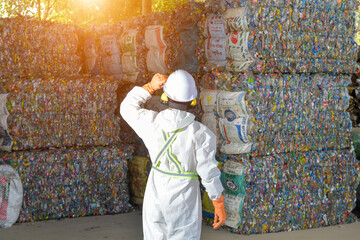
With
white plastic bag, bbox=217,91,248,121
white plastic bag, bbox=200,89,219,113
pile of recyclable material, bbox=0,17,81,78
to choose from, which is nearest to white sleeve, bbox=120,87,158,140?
white plastic bag, bbox=217,91,248,121

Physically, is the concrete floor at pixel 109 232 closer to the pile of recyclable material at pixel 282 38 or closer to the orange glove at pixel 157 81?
the pile of recyclable material at pixel 282 38

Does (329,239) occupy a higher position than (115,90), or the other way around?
(115,90)

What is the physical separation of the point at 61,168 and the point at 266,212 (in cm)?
300

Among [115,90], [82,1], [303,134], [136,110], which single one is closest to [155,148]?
[136,110]

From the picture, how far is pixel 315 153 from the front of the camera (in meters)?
6.77

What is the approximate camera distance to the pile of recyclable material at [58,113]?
7.20 m

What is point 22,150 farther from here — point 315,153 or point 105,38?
point 315,153

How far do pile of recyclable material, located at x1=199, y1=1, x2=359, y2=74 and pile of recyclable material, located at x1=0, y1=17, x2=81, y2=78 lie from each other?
7.41 ft

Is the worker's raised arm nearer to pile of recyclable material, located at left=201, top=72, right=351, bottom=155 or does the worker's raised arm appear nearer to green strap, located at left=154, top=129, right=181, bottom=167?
green strap, located at left=154, top=129, right=181, bottom=167

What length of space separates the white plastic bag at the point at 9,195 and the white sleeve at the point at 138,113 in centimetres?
304

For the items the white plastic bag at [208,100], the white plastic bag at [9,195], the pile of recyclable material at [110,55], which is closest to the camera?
the white plastic bag at [208,100]

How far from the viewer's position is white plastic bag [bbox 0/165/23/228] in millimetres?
6980

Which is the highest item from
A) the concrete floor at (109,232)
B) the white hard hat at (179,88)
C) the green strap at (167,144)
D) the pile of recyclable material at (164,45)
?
the pile of recyclable material at (164,45)

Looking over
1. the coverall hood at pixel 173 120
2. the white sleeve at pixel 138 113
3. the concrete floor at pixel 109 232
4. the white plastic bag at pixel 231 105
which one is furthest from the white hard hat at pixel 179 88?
the concrete floor at pixel 109 232
